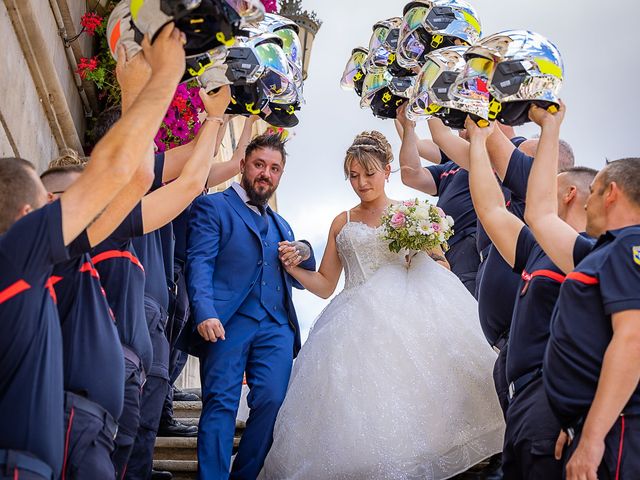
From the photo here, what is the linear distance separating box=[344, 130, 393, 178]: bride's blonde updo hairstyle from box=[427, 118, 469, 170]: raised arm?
917mm

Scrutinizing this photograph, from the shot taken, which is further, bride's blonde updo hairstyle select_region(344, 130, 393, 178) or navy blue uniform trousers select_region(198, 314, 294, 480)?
bride's blonde updo hairstyle select_region(344, 130, 393, 178)

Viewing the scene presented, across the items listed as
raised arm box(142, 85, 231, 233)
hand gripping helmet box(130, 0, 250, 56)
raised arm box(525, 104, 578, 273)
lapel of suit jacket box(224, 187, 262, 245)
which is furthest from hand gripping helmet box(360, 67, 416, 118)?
hand gripping helmet box(130, 0, 250, 56)

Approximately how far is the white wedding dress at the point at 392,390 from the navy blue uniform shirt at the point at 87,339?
241 centimetres

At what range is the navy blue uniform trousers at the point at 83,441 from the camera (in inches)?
147

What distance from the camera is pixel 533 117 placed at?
186 inches

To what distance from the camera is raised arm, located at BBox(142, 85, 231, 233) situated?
459 centimetres

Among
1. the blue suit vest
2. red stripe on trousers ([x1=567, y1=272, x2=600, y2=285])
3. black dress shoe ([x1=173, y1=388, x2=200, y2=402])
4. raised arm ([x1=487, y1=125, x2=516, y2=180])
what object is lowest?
black dress shoe ([x1=173, y1=388, x2=200, y2=402])

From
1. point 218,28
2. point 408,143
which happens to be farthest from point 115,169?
point 408,143

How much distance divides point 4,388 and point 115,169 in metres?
0.80

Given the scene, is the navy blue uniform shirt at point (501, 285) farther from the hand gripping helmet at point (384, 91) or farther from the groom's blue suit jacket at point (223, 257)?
the groom's blue suit jacket at point (223, 257)

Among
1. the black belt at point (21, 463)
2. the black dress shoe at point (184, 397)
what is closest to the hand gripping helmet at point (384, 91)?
the black dress shoe at point (184, 397)

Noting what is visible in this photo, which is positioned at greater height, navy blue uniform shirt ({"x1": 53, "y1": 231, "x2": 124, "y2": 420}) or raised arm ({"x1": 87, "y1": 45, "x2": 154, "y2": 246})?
raised arm ({"x1": 87, "y1": 45, "x2": 154, "y2": 246})

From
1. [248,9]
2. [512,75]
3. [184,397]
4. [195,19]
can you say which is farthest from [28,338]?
[184,397]

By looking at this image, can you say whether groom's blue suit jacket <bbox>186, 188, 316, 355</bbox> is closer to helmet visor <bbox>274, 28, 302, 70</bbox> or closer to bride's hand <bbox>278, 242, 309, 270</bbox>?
bride's hand <bbox>278, 242, 309, 270</bbox>
